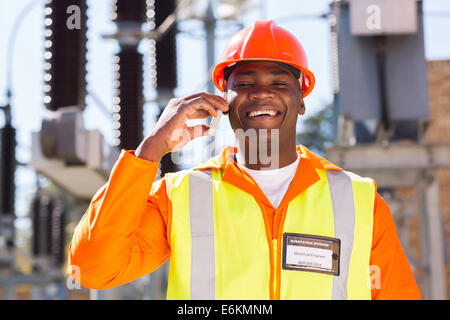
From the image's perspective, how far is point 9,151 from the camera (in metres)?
11.3

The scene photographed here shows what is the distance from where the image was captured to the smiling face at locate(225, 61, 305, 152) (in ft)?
8.39

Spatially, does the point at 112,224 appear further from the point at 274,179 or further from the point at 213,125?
the point at 274,179

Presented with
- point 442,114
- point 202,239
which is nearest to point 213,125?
point 202,239

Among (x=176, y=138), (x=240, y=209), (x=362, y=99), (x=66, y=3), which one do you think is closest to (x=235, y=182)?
(x=240, y=209)

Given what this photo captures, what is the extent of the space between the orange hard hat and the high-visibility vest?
53 centimetres

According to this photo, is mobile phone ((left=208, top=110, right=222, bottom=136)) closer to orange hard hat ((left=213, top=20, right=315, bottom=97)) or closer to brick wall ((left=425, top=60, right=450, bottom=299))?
orange hard hat ((left=213, top=20, right=315, bottom=97))

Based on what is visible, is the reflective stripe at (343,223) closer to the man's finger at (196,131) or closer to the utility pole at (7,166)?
the man's finger at (196,131)

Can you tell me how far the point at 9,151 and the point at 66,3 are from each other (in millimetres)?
6477

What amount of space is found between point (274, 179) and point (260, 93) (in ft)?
1.16

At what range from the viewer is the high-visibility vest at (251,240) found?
2.32m

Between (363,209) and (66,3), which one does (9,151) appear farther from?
(363,209)

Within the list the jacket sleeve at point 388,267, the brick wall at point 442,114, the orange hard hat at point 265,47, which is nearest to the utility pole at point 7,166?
the orange hard hat at point 265,47

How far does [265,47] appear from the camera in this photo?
2.70 meters
